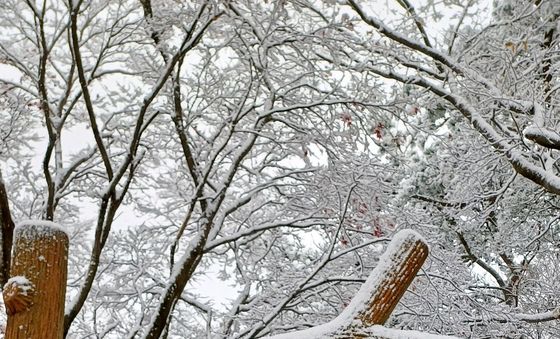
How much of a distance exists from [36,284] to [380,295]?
929 mm

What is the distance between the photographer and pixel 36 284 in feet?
5.43

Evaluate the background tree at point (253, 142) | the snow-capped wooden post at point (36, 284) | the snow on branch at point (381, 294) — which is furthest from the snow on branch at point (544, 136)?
the snow-capped wooden post at point (36, 284)

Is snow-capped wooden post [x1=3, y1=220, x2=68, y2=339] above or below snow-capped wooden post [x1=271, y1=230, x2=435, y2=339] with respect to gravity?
below

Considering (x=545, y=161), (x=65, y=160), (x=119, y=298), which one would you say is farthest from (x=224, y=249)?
(x=545, y=161)

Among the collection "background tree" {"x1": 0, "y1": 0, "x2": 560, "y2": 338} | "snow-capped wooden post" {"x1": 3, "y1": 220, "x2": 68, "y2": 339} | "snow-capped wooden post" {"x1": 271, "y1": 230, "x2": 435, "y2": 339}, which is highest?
"background tree" {"x1": 0, "y1": 0, "x2": 560, "y2": 338}

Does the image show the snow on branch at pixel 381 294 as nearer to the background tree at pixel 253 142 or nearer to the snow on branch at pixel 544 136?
the background tree at pixel 253 142

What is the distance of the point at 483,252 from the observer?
38.8 feet

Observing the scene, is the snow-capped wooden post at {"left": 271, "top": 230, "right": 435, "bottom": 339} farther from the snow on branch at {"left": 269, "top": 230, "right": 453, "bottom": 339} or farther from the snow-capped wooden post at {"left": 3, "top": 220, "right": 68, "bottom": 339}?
the snow-capped wooden post at {"left": 3, "top": 220, "right": 68, "bottom": 339}

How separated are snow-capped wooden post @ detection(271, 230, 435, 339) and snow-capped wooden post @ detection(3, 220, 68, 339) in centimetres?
65

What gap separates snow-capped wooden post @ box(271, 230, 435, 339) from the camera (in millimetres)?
1566

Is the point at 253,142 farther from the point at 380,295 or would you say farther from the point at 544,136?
the point at 380,295

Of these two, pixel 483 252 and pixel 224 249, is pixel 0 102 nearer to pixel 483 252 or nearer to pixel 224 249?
pixel 224 249

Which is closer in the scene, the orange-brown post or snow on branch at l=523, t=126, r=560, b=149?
the orange-brown post

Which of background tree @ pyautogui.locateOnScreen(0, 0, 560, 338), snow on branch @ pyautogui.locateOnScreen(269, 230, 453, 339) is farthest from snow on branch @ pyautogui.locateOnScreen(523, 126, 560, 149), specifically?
snow on branch @ pyautogui.locateOnScreen(269, 230, 453, 339)
